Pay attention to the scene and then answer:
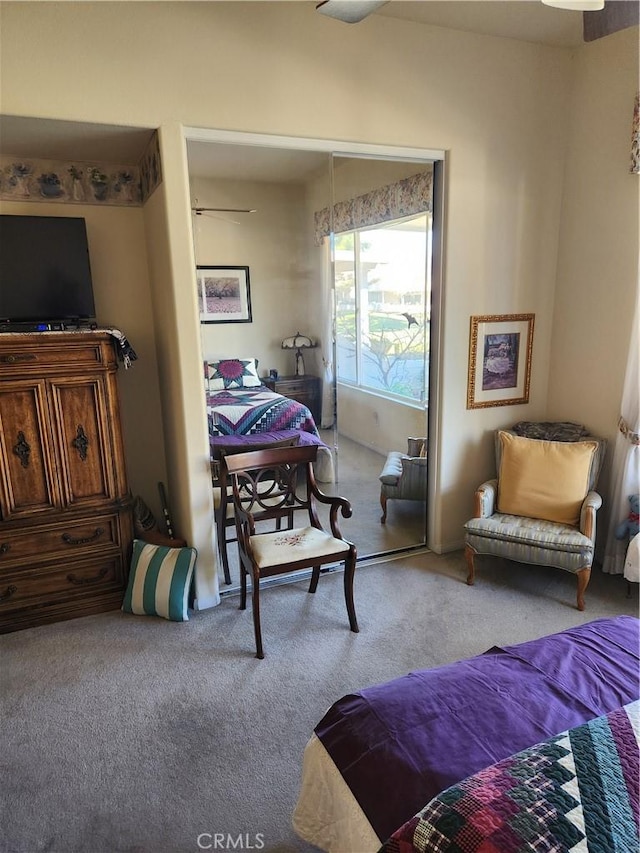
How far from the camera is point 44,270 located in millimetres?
2898

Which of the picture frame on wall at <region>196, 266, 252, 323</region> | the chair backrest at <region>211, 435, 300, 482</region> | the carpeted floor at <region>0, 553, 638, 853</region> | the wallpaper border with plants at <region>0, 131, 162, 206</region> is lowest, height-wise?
the carpeted floor at <region>0, 553, 638, 853</region>

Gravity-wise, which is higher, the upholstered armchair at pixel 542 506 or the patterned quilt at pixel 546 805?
the patterned quilt at pixel 546 805

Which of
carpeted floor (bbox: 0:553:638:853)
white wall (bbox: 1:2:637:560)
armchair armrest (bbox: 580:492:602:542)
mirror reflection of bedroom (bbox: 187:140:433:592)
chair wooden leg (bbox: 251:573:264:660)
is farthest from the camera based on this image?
mirror reflection of bedroom (bbox: 187:140:433:592)

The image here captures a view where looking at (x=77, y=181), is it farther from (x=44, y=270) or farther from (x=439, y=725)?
(x=439, y=725)

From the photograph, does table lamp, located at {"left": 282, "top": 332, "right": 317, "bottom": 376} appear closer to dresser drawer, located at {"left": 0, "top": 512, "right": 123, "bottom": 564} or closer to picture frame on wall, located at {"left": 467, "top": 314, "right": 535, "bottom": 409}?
picture frame on wall, located at {"left": 467, "top": 314, "right": 535, "bottom": 409}

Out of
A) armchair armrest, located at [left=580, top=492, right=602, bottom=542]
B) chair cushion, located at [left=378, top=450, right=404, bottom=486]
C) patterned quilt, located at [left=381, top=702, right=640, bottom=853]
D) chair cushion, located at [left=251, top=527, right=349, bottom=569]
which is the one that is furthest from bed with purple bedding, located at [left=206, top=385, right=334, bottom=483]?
patterned quilt, located at [left=381, top=702, right=640, bottom=853]

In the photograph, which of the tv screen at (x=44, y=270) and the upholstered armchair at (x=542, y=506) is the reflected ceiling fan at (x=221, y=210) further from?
the upholstered armchair at (x=542, y=506)

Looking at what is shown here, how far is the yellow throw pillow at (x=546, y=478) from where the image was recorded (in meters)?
3.09

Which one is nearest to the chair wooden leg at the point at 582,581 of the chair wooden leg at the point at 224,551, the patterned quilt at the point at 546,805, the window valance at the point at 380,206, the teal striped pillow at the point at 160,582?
the patterned quilt at the point at 546,805

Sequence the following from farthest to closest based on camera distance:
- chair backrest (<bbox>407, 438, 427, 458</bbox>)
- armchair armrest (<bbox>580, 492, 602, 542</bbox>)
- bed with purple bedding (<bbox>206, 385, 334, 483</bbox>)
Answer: chair backrest (<bbox>407, 438, 427, 458</bbox>), bed with purple bedding (<bbox>206, 385, 334, 483</bbox>), armchair armrest (<bbox>580, 492, 602, 542</bbox>)

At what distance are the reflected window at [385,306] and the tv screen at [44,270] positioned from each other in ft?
4.81

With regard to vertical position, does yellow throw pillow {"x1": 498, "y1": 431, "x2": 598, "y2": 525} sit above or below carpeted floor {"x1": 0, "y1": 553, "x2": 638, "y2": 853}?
above

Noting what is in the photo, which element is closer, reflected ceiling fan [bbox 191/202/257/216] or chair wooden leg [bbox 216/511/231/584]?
reflected ceiling fan [bbox 191/202/257/216]

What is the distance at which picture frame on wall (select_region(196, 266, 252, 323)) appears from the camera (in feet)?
9.73
